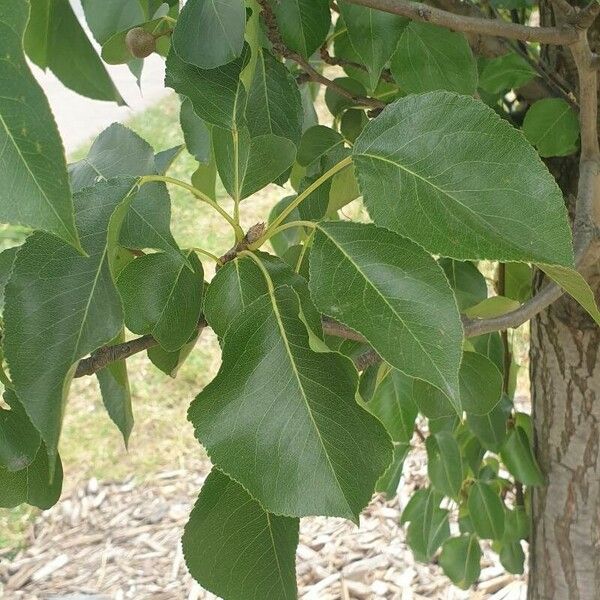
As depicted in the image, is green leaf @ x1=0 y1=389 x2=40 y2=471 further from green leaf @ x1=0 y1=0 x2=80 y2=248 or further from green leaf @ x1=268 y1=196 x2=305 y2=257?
green leaf @ x1=268 y1=196 x2=305 y2=257

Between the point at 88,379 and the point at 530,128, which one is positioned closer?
the point at 530,128

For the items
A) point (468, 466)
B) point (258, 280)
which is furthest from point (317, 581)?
point (258, 280)

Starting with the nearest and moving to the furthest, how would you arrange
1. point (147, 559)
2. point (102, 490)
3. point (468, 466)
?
point (468, 466) → point (147, 559) → point (102, 490)

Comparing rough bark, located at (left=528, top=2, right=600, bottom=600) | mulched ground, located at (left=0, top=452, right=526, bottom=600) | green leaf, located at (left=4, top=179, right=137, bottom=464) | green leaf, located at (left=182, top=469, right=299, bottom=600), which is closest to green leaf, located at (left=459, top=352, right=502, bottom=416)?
rough bark, located at (left=528, top=2, right=600, bottom=600)

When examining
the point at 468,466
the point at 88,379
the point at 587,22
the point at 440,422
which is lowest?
the point at 88,379

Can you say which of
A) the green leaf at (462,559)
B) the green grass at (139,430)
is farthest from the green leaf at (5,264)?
the green grass at (139,430)

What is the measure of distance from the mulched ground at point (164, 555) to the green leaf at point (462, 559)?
0.98ft

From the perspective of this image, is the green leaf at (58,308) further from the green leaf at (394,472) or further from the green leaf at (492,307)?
the green leaf at (394,472)

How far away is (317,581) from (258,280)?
124 centimetres

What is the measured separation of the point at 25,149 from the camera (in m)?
0.32

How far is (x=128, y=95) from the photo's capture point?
353 centimetres

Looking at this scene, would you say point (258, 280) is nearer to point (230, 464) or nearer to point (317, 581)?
point (230, 464)

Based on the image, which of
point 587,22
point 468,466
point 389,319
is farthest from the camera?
point 468,466

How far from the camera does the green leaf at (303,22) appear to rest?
622mm
